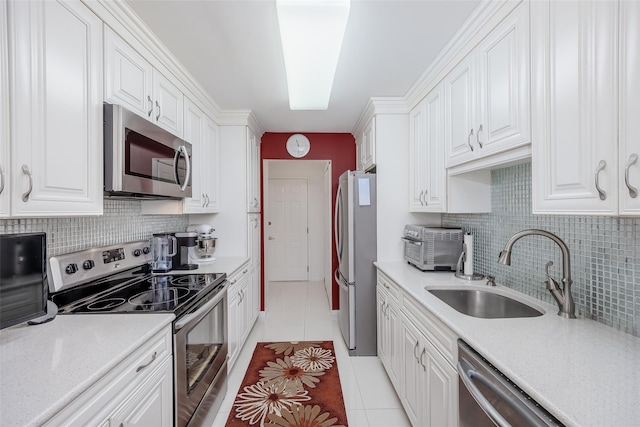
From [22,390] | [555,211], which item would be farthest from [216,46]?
[555,211]

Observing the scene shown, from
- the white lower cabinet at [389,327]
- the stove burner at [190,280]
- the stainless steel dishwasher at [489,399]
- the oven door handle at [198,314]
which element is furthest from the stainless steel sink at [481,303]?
the stove burner at [190,280]

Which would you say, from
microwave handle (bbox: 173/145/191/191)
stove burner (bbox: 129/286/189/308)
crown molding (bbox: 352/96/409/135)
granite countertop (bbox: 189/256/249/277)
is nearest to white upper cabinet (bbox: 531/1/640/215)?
crown molding (bbox: 352/96/409/135)

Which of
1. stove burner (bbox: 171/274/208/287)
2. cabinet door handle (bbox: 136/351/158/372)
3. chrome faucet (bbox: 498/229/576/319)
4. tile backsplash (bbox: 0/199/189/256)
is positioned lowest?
cabinet door handle (bbox: 136/351/158/372)

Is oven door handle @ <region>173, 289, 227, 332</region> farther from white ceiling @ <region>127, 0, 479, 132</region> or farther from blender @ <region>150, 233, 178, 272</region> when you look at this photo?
white ceiling @ <region>127, 0, 479, 132</region>

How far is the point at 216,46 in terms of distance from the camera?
73.1 inches

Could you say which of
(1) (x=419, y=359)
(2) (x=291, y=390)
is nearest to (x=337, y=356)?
(2) (x=291, y=390)

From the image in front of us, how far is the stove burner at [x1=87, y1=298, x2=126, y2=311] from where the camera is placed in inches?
54.1

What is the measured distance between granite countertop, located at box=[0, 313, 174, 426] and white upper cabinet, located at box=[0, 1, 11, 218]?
1.55 ft

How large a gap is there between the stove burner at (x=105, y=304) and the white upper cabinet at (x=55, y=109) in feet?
1.57

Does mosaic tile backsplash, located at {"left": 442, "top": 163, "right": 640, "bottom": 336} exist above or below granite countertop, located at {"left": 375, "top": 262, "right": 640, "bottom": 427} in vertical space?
above

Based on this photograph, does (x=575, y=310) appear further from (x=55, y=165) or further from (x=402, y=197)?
(x=55, y=165)

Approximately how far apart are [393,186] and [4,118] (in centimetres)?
256

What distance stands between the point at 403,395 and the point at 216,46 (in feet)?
8.55

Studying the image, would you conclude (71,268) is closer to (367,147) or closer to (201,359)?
(201,359)
